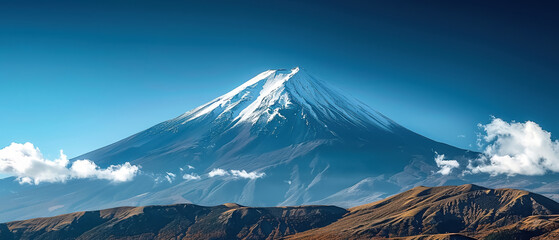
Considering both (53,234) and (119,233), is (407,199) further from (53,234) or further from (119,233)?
(53,234)

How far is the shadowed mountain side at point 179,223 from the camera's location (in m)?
174

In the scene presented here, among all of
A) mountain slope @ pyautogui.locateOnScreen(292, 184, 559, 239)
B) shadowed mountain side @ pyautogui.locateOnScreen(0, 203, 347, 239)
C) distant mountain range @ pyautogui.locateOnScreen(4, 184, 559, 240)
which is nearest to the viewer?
distant mountain range @ pyautogui.locateOnScreen(4, 184, 559, 240)

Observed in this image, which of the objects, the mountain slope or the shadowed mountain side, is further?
the shadowed mountain side

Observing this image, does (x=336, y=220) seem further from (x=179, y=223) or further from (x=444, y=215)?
Answer: (x=179, y=223)

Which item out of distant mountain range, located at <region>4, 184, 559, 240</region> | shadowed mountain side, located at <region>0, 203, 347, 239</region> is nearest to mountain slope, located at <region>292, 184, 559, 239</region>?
distant mountain range, located at <region>4, 184, 559, 240</region>

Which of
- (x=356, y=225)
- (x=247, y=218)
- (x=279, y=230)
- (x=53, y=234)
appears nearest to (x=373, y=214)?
(x=356, y=225)

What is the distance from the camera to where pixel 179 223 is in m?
183

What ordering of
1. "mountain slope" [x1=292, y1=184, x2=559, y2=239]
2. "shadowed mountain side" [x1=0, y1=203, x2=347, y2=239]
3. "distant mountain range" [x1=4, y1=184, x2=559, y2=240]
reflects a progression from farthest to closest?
"shadowed mountain side" [x1=0, y1=203, x2=347, y2=239] < "mountain slope" [x1=292, y1=184, x2=559, y2=239] < "distant mountain range" [x1=4, y1=184, x2=559, y2=240]

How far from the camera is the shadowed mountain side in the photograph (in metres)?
174

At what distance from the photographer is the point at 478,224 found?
155875 mm

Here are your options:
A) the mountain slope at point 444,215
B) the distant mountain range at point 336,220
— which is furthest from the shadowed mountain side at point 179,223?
the mountain slope at point 444,215

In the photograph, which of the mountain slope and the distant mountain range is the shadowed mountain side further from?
the mountain slope

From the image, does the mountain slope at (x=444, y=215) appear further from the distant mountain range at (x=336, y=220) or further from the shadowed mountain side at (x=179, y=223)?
the shadowed mountain side at (x=179, y=223)

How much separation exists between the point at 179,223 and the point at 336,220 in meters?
52.2
